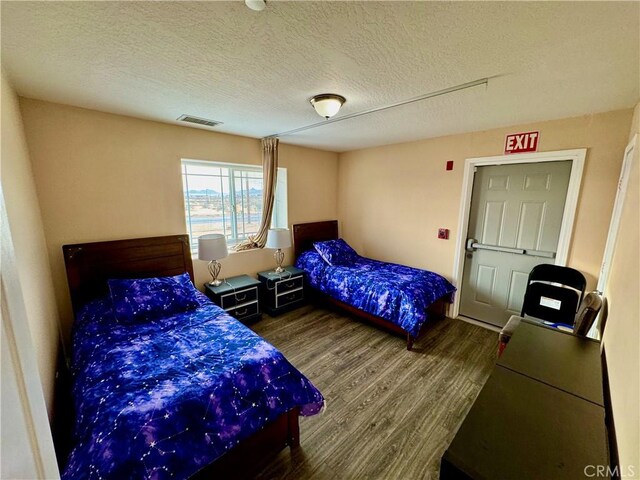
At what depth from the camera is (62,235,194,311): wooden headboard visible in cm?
225

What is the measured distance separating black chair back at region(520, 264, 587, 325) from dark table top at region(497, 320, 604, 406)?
0.92 meters

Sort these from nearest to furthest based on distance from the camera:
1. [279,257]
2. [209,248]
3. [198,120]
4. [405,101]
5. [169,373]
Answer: [169,373]
[405,101]
[198,120]
[209,248]
[279,257]

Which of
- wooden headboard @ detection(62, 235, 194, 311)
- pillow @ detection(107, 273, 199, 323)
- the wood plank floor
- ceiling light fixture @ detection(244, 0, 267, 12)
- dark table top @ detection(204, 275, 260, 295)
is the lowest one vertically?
the wood plank floor

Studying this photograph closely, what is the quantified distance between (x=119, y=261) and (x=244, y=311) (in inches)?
52.9

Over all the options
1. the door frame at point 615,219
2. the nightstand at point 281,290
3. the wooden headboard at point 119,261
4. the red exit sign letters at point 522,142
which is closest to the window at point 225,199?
the wooden headboard at point 119,261

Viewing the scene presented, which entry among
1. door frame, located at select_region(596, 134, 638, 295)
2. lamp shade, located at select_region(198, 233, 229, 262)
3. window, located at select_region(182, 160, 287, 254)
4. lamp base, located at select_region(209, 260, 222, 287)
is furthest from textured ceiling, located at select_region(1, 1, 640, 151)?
lamp base, located at select_region(209, 260, 222, 287)

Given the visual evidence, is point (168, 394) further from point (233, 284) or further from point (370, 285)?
point (370, 285)

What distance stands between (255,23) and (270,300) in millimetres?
2859

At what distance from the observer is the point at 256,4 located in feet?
3.29

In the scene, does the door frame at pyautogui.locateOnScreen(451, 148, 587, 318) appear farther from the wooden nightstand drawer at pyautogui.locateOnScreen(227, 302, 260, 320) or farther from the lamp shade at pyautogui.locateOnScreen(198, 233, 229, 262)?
the lamp shade at pyautogui.locateOnScreen(198, 233, 229, 262)

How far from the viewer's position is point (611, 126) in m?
2.18

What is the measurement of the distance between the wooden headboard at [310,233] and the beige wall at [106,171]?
1097mm

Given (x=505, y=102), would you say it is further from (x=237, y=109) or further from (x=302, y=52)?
(x=237, y=109)

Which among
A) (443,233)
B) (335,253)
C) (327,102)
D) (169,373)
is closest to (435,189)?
(443,233)
